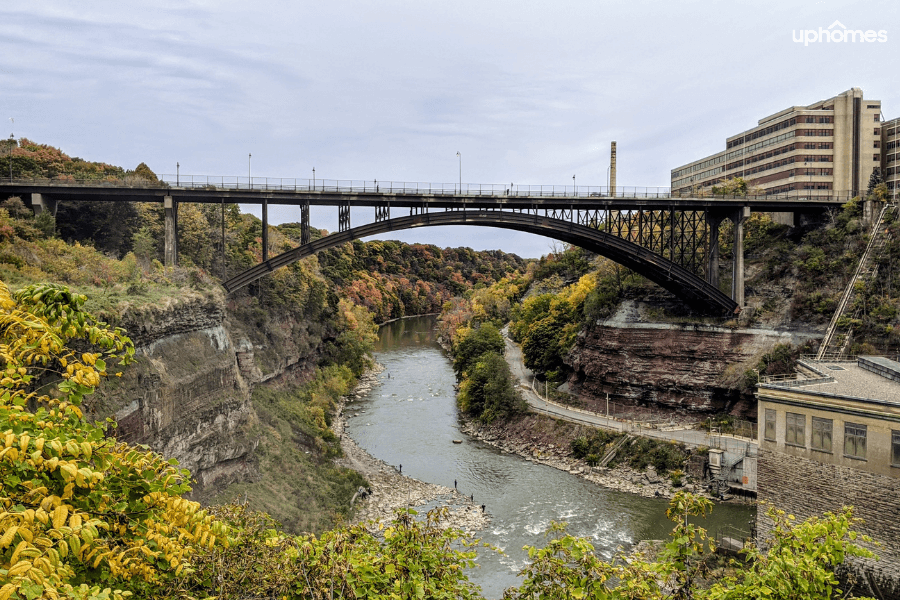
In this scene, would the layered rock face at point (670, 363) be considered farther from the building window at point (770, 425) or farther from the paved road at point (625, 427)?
the building window at point (770, 425)

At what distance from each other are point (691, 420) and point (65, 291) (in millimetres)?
36819

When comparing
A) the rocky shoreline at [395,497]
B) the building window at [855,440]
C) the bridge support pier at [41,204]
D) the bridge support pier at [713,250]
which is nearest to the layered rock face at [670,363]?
the bridge support pier at [713,250]

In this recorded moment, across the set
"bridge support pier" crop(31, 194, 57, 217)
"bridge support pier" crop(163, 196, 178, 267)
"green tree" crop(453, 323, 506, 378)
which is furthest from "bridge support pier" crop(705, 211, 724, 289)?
"bridge support pier" crop(31, 194, 57, 217)

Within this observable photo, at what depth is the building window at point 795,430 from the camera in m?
19.3

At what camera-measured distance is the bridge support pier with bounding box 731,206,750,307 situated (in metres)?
38.0

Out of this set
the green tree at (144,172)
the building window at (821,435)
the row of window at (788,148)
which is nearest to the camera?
the building window at (821,435)

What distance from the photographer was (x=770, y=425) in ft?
66.0

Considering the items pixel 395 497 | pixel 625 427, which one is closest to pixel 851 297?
pixel 625 427

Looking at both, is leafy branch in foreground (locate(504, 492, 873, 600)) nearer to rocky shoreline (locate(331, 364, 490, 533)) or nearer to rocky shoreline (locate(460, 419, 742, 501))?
rocky shoreline (locate(331, 364, 490, 533))

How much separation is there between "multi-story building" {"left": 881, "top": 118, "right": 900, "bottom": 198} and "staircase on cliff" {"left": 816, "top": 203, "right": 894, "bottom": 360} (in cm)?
1039

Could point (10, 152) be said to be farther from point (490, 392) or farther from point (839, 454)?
point (839, 454)

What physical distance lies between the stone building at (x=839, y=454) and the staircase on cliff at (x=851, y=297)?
11742 millimetres

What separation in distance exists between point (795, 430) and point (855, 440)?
173 centimetres

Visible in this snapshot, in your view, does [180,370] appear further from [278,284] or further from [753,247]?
[753,247]
